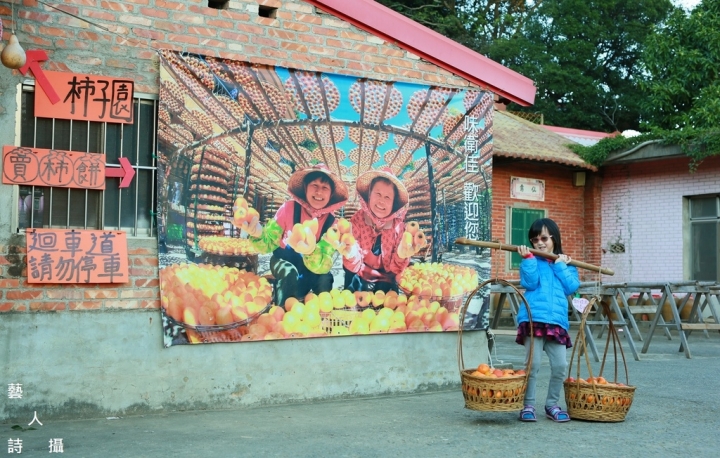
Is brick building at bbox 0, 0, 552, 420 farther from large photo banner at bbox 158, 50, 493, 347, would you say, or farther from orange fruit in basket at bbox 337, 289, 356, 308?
orange fruit in basket at bbox 337, 289, 356, 308

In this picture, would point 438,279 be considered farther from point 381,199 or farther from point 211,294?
point 211,294

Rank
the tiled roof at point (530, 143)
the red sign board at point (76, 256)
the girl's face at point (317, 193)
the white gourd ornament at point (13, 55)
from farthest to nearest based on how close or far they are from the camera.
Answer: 1. the tiled roof at point (530, 143)
2. the girl's face at point (317, 193)
3. the red sign board at point (76, 256)
4. the white gourd ornament at point (13, 55)

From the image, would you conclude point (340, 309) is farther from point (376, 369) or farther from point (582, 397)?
point (582, 397)

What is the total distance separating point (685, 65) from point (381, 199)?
54.9ft

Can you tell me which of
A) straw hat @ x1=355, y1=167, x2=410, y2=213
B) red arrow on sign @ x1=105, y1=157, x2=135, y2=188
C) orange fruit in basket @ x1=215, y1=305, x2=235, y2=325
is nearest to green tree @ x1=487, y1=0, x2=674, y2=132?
straw hat @ x1=355, y1=167, x2=410, y2=213

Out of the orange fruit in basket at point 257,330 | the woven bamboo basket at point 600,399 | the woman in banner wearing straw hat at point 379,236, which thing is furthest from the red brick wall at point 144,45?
the woven bamboo basket at point 600,399

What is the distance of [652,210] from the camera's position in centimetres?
1878

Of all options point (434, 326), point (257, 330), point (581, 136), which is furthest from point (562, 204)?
point (257, 330)

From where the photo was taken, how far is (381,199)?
27.7ft

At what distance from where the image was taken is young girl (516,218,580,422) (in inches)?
Answer: 281

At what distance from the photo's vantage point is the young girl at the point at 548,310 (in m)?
7.14

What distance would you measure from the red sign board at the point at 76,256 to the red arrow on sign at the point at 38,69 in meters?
1.10

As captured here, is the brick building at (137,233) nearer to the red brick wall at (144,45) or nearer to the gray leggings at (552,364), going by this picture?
the red brick wall at (144,45)

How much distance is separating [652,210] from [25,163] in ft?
48.7
